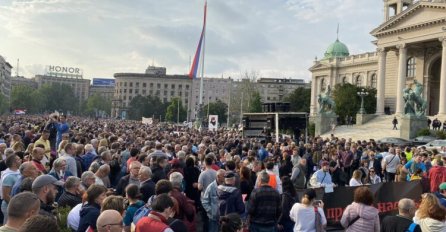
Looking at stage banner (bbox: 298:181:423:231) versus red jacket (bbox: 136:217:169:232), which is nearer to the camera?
red jacket (bbox: 136:217:169:232)

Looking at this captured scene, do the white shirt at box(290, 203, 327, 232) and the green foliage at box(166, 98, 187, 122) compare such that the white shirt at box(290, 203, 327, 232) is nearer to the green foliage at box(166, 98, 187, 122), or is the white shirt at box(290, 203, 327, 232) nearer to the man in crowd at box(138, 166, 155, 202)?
the man in crowd at box(138, 166, 155, 202)

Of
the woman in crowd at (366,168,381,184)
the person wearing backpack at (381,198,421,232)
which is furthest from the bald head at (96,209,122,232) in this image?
the woman in crowd at (366,168,381,184)

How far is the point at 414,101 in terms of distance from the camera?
4022 centimetres

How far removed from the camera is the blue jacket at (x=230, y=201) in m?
8.34

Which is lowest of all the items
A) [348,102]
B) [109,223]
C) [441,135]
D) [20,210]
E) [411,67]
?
[109,223]

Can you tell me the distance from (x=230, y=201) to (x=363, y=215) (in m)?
2.28

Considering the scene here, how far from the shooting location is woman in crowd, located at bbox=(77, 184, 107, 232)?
5793 mm

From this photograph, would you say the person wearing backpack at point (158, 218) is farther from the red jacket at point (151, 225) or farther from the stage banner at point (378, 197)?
the stage banner at point (378, 197)

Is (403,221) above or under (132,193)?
under

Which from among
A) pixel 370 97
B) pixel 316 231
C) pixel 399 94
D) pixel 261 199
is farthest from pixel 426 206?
pixel 370 97

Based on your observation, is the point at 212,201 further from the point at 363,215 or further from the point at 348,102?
the point at 348,102

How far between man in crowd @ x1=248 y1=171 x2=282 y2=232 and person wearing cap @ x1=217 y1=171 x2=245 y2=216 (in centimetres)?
28


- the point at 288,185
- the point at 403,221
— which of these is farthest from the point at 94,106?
the point at 403,221

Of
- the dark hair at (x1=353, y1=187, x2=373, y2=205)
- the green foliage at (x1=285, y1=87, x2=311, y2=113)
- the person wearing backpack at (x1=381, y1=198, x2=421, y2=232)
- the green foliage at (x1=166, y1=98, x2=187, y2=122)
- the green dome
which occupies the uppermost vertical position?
the green dome
